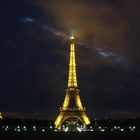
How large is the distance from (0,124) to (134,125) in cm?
3370

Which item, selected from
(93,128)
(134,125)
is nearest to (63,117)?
(93,128)

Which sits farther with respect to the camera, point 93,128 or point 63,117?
point 93,128

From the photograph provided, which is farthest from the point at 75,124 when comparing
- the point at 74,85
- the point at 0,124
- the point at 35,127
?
the point at 74,85

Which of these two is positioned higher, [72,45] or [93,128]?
[72,45]

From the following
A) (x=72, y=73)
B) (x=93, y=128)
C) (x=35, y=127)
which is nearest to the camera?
(x=72, y=73)

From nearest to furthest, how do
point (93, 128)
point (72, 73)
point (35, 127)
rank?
point (72, 73) < point (93, 128) < point (35, 127)

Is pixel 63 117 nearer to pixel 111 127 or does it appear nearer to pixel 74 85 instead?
pixel 74 85

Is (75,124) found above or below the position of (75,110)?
above

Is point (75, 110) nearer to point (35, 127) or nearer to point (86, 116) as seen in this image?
point (86, 116)

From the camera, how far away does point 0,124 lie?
471 ft

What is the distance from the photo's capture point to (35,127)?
154 meters

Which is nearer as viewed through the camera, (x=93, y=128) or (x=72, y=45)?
(x=72, y=45)

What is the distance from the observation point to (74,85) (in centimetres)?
12650

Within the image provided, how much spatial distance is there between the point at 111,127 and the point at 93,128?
825 centimetres
